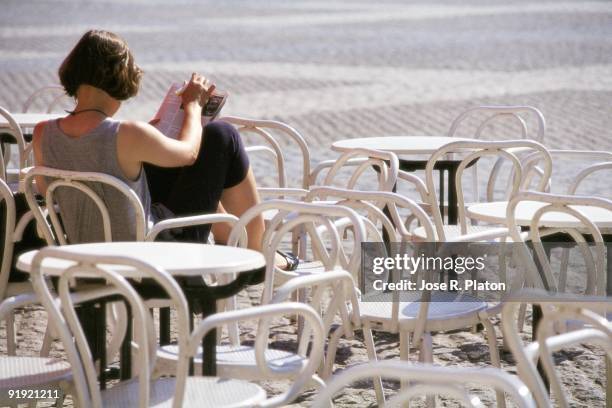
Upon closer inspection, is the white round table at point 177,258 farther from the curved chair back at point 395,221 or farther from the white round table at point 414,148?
the white round table at point 414,148

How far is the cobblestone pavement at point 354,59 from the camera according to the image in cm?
1347

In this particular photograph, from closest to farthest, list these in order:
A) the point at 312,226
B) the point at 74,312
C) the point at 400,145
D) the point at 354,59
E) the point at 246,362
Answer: the point at 74,312 < the point at 246,362 < the point at 312,226 < the point at 400,145 < the point at 354,59

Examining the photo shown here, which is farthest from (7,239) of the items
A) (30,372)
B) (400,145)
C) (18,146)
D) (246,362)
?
(400,145)

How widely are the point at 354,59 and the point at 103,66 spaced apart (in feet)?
48.5

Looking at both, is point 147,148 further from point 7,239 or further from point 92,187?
point 7,239

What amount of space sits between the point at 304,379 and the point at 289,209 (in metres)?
0.68

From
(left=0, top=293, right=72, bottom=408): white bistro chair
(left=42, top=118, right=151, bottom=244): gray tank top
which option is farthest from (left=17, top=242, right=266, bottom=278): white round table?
(left=42, top=118, right=151, bottom=244): gray tank top

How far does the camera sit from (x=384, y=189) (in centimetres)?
483

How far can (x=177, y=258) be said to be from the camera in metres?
3.32

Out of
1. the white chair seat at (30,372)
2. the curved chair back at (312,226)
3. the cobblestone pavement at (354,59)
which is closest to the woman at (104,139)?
the curved chair back at (312,226)

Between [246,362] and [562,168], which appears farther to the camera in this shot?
[562,168]

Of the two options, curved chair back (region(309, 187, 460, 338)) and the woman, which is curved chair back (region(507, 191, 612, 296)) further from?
the woman

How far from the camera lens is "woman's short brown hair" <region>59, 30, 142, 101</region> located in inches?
166

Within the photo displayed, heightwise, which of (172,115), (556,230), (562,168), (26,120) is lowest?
(562,168)
